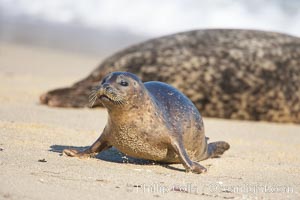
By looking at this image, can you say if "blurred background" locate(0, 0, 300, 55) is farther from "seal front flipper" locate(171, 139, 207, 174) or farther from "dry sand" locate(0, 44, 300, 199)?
"seal front flipper" locate(171, 139, 207, 174)

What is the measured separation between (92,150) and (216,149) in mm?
1046

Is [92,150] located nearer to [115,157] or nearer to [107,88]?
[115,157]

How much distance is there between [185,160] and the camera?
14.4 ft

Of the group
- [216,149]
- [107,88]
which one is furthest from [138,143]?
[216,149]

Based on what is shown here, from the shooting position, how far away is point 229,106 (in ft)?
26.2

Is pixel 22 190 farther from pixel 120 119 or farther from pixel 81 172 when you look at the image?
pixel 120 119

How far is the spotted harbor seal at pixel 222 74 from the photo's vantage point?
7980 millimetres

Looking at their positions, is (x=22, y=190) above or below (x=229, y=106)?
below

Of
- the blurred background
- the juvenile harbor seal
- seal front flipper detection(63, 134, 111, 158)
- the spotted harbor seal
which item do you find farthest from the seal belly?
the blurred background

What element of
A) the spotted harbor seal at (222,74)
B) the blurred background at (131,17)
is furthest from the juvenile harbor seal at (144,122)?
the blurred background at (131,17)

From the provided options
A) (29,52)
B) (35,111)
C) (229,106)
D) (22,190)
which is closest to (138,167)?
(22,190)

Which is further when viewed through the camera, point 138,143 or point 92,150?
point 92,150

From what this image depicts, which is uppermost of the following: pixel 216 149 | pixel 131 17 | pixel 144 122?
pixel 131 17

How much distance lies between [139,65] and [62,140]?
119 inches
